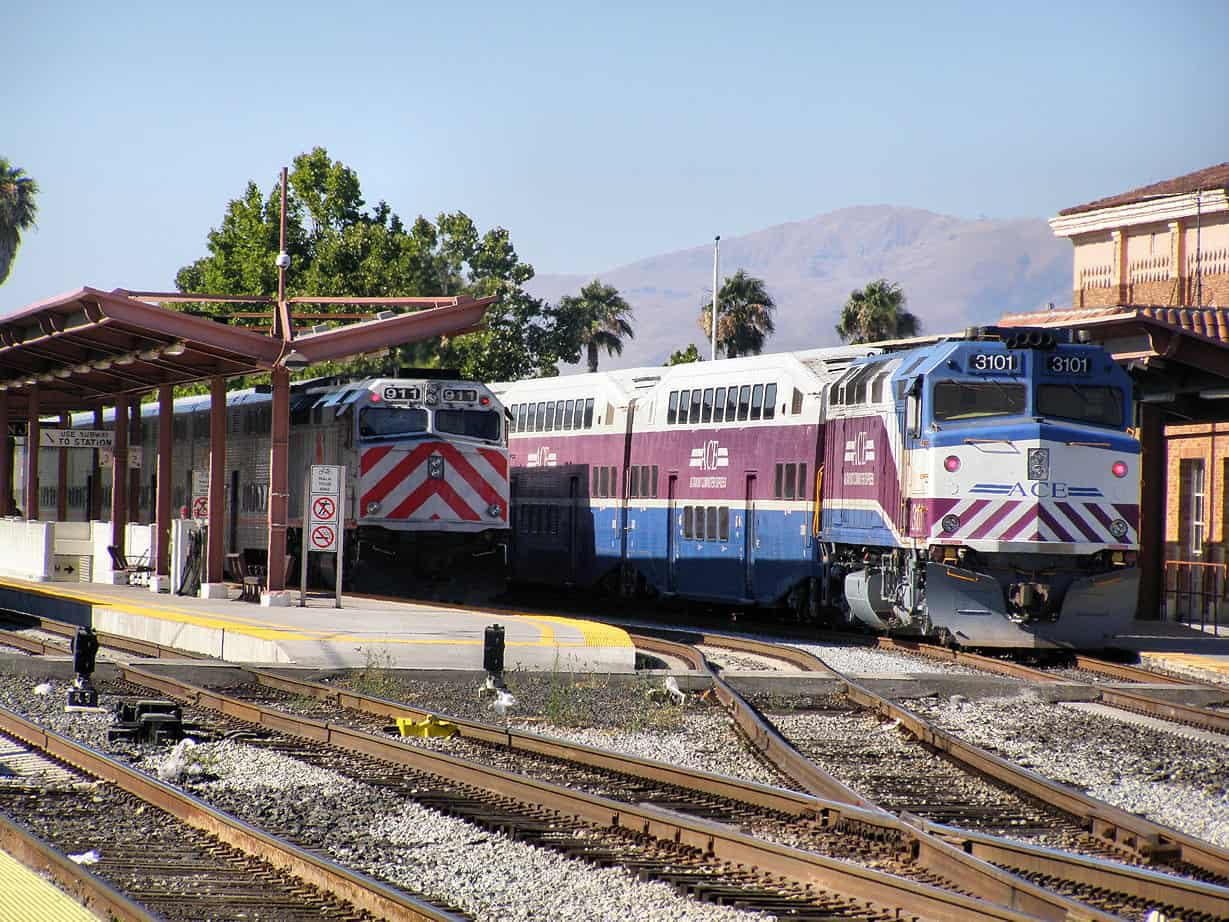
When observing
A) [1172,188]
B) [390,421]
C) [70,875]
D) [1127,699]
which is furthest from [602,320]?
[70,875]

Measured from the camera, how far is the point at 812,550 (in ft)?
72.4

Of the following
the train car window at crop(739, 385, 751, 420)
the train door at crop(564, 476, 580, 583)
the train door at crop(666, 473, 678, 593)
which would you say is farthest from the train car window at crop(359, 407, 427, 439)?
the train car window at crop(739, 385, 751, 420)

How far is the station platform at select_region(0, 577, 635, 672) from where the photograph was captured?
56.2 feet

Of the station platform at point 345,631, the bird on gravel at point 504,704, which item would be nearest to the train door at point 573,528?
the station platform at point 345,631

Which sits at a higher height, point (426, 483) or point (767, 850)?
point (426, 483)

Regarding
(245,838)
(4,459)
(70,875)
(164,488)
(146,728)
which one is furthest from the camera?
(4,459)

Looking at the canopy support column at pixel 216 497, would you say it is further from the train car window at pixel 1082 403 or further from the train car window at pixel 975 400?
the train car window at pixel 1082 403

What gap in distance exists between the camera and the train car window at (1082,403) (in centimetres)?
1839

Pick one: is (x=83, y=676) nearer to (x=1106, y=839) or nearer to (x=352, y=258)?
(x=1106, y=839)

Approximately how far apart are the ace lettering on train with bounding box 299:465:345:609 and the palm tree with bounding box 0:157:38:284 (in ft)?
187

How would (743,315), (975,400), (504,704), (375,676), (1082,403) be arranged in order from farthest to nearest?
1. (743,315)
2. (1082,403)
3. (975,400)
4. (375,676)
5. (504,704)

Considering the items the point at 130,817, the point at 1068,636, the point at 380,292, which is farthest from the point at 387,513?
the point at 380,292

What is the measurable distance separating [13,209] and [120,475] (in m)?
47.4

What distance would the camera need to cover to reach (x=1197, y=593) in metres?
25.7
